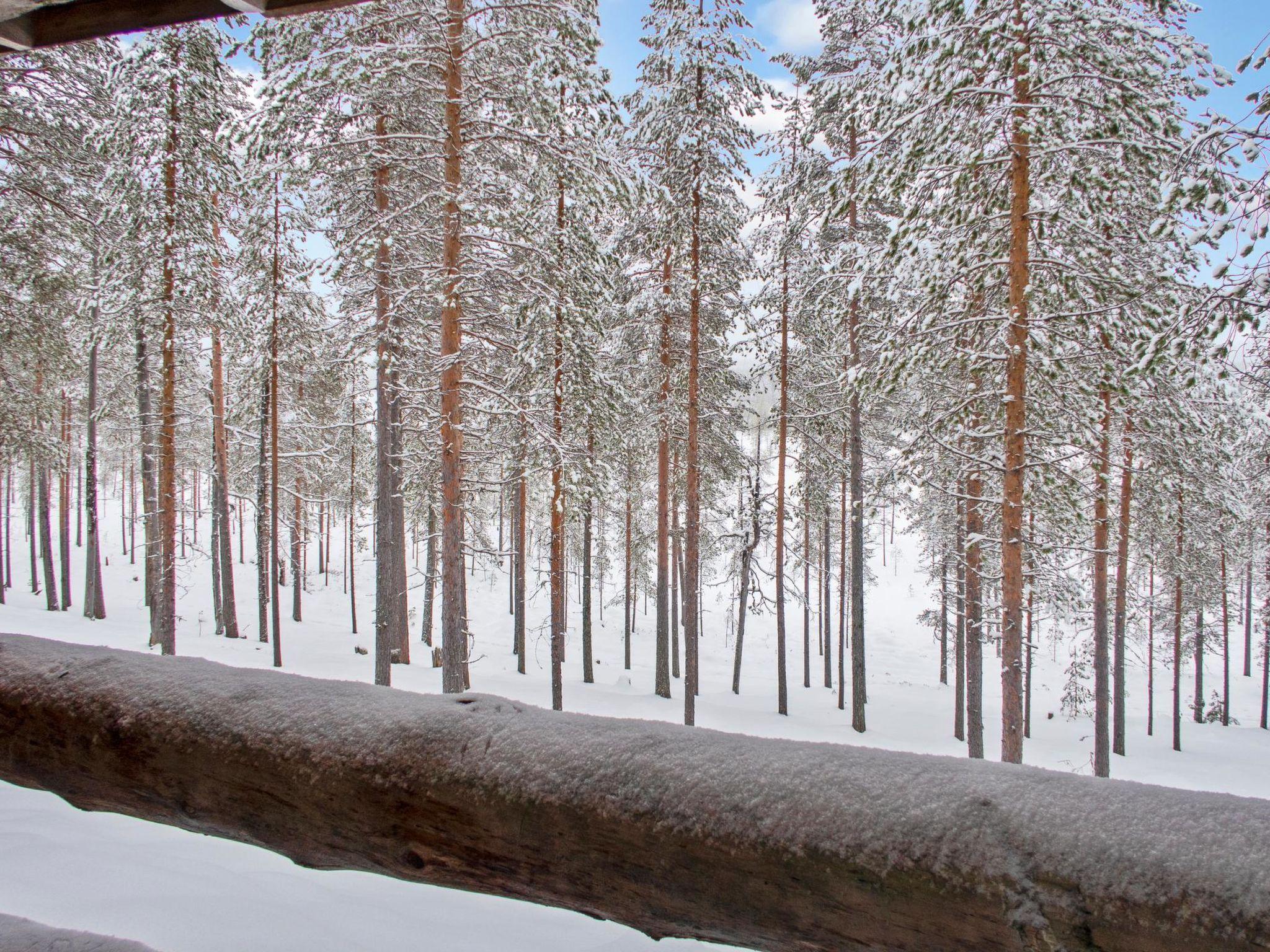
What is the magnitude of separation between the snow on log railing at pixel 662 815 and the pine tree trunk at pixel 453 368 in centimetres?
608

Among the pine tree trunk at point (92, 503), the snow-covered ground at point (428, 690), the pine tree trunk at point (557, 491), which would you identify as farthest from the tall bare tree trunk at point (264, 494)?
the pine tree trunk at point (557, 491)

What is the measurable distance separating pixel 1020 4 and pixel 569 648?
25924 millimetres

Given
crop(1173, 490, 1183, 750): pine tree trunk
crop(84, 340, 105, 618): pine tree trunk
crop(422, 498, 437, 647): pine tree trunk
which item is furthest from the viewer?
crop(422, 498, 437, 647): pine tree trunk

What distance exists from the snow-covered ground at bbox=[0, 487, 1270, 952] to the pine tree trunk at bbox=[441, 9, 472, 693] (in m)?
2.94

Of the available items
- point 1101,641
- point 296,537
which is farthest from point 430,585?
point 1101,641

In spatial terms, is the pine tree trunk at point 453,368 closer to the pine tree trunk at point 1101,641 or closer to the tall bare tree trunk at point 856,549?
the tall bare tree trunk at point 856,549

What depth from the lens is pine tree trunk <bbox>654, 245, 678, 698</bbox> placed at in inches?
580

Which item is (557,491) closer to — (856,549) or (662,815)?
(856,549)

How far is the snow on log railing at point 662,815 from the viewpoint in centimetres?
118

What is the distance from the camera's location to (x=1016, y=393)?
7.57 m

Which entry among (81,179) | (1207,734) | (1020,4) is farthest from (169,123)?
(1207,734)

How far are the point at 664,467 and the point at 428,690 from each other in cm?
762

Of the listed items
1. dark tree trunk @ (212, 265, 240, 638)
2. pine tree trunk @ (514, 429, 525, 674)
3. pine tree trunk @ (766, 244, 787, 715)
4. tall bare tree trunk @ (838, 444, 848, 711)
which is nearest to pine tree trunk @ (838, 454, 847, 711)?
tall bare tree trunk @ (838, 444, 848, 711)

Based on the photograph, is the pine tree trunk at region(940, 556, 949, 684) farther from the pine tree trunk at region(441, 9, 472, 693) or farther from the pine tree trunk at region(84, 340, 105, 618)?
the pine tree trunk at region(84, 340, 105, 618)
